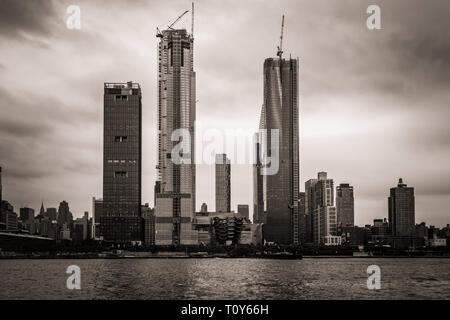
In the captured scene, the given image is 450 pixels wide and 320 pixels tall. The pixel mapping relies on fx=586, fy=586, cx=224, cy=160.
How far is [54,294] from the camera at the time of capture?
311 ft

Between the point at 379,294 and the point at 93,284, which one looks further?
the point at 93,284
